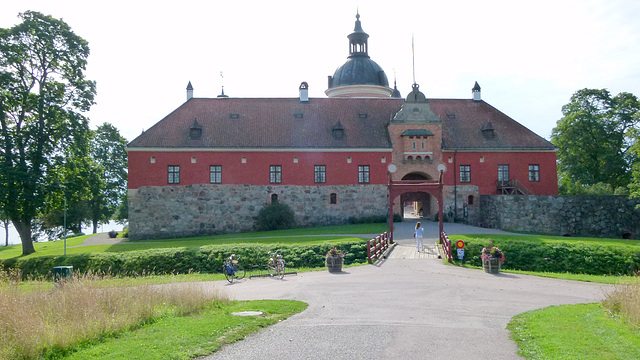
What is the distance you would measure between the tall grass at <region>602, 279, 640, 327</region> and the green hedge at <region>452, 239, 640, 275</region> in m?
10.3

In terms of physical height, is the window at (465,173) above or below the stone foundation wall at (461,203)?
above

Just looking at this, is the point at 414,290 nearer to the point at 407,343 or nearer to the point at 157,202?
the point at 407,343

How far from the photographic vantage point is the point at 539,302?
44.4 feet

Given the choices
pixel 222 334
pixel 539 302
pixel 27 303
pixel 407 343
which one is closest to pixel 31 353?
pixel 27 303

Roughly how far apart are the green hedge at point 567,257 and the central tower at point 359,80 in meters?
31.9

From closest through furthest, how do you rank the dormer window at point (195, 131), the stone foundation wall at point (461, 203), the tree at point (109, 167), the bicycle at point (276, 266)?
the bicycle at point (276, 266) → the stone foundation wall at point (461, 203) → the dormer window at point (195, 131) → the tree at point (109, 167)

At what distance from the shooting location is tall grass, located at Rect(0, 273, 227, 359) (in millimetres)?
9211

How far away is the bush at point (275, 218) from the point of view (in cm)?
3762

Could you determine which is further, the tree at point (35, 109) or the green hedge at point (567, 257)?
the tree at point (35, 109)

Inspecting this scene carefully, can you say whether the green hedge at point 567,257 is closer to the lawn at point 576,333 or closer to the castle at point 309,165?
the lawn at point 576,333

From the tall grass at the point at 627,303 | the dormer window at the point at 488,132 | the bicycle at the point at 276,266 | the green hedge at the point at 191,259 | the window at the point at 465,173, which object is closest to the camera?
the tall grass at the point at 627,303

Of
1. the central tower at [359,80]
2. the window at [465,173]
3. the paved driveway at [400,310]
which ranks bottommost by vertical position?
the paved driveway at [400,310]

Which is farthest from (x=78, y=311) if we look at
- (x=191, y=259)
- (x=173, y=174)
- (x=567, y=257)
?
(x=173, y=174)

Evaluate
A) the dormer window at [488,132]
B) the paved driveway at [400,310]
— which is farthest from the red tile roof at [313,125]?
the paved driveway at [400,310]
